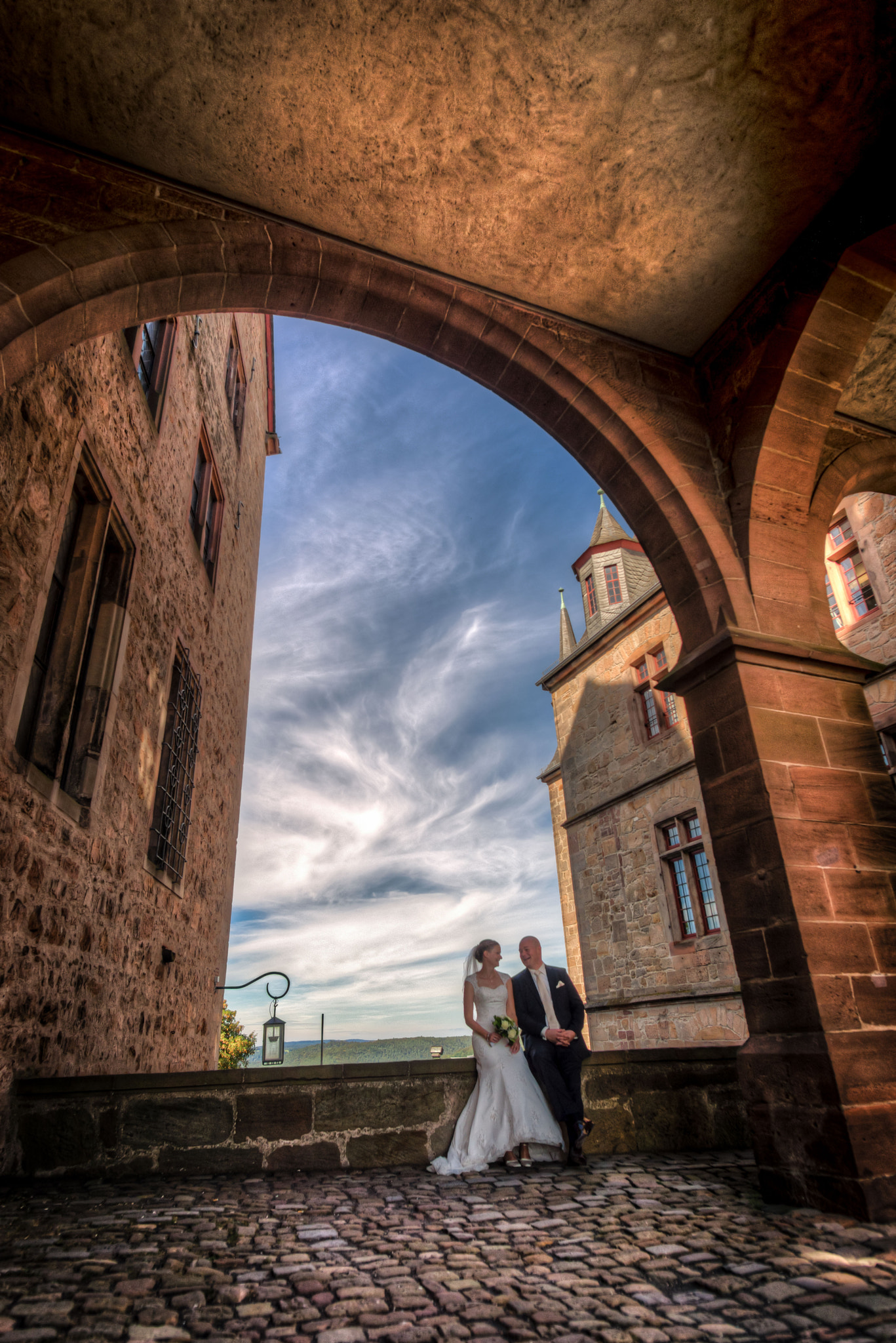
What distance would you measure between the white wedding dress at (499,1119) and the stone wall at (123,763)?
2.47m

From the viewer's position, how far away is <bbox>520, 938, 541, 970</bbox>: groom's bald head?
4.87 meters

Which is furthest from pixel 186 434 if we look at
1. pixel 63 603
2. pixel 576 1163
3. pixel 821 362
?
pixel 576 1163

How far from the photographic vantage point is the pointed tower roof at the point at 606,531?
62.9 ft

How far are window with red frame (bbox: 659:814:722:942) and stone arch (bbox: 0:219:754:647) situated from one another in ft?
30.4

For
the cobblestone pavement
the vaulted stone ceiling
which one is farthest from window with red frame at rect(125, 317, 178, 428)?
the cobblestone pavement

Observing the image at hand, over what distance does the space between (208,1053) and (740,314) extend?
934 centimetres

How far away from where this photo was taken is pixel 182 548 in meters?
8.23

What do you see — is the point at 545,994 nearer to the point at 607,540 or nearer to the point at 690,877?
the point at 690,877

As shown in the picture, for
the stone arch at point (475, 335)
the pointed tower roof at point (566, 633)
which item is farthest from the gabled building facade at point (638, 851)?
the stone arch at point (475, 335)

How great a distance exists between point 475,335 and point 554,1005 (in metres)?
4.26

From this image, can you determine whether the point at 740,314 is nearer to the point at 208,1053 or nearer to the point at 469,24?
the point at 469,24

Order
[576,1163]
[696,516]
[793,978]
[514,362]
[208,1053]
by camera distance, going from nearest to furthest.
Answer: [793,978]
[576,1163]
[696,516]
[514,362]
[208,1053]

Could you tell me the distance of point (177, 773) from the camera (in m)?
7.96

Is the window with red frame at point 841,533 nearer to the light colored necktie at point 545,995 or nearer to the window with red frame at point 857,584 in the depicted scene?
the window with red frame at point 857,584
